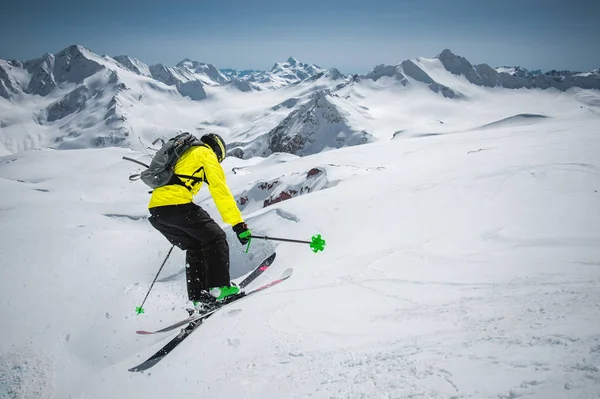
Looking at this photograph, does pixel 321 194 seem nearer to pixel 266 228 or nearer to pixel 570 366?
pixel 266 228

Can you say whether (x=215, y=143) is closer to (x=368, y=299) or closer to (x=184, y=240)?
(x=184, y=240)

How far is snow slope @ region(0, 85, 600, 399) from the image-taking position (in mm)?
3395

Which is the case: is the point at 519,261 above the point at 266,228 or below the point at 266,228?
above

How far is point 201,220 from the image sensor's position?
5746mm

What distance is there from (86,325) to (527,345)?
904 centimetres

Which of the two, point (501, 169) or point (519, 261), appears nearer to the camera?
point (519, 261)

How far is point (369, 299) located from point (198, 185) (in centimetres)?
344

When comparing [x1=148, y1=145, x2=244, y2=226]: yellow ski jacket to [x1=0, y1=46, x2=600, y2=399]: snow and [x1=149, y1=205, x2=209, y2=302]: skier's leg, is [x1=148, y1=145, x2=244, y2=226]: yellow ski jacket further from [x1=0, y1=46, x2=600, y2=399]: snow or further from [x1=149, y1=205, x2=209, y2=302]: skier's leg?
[x1=0, y1=46, x2=600, y2=399]: snow

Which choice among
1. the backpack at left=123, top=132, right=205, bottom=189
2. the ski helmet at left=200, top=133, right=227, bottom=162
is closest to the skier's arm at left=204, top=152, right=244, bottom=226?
the backpack at left=123, top=132, right=205, bottom=189

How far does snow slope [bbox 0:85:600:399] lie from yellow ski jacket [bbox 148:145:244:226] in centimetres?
193

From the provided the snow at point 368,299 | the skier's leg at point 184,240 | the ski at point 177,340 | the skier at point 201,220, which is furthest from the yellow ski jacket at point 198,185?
the snow at point 368,299

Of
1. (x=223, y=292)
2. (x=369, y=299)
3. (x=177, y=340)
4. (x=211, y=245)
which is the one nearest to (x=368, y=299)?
(x=369, y=299)

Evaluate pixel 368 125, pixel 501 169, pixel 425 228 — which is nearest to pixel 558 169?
pixel 501 169

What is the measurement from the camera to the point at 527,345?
3309 millimetres
